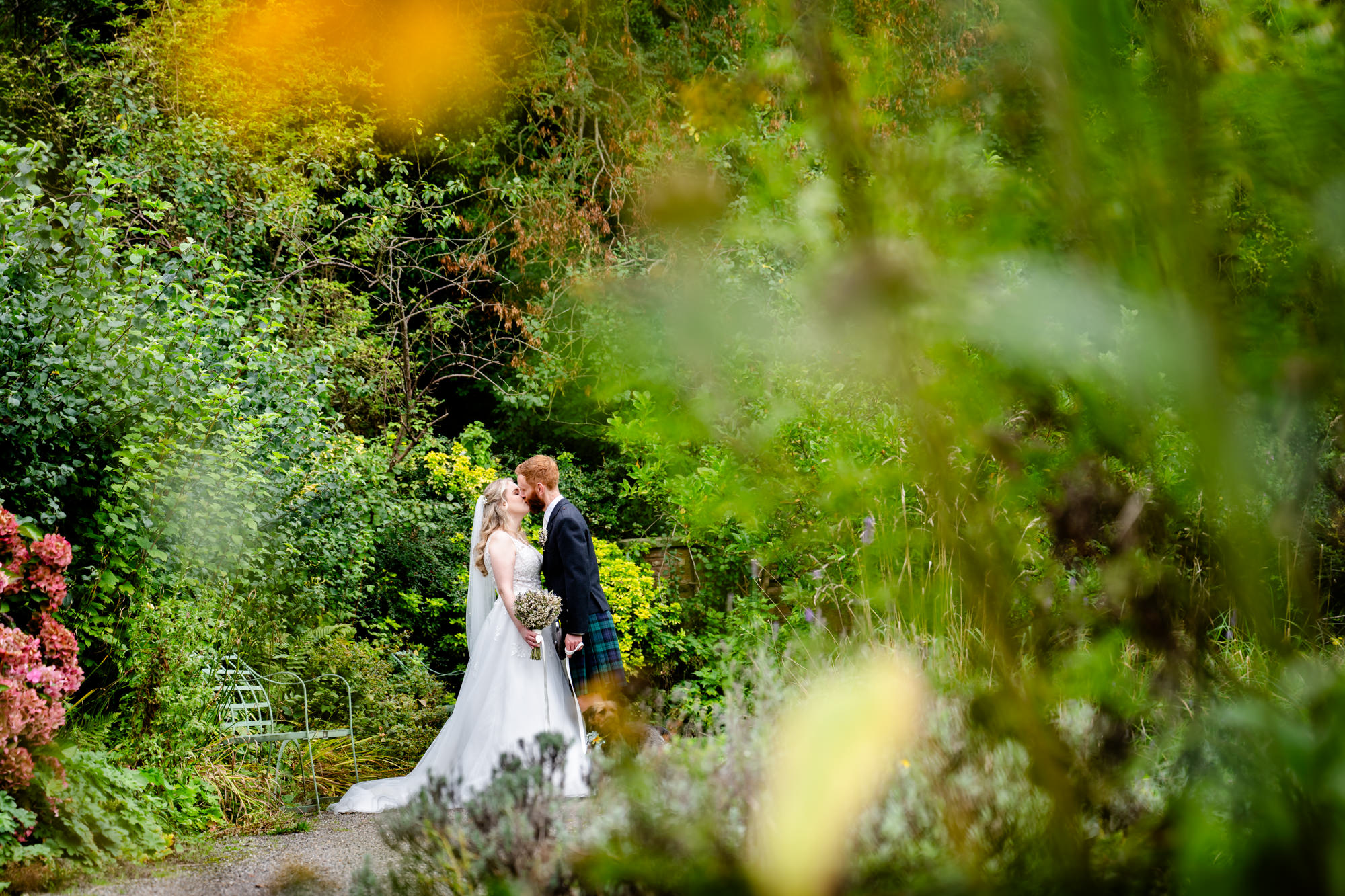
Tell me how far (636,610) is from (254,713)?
291 centimetres

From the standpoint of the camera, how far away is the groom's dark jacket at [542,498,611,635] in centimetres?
550

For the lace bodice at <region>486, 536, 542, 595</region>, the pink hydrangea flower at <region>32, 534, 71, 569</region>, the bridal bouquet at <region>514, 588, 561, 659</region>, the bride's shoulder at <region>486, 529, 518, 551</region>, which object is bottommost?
the bridal bouquet at <region>514, 588, 561, 659</region>

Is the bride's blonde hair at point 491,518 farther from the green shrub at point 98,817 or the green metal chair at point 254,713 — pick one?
the green shrub at point 98,817

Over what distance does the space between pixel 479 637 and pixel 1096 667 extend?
5.22 meters

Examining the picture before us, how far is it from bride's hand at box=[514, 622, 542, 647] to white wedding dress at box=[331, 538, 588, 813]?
9 centimetres

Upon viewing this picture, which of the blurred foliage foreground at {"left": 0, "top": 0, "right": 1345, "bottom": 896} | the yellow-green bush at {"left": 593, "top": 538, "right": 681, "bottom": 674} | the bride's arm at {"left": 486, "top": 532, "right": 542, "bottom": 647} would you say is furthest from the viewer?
the yellow-green bush at {"left": 593, "top": 538, "right": 681, "bottom": 674}

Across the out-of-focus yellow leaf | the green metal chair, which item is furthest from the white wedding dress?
the out-of-focus yellow leaf

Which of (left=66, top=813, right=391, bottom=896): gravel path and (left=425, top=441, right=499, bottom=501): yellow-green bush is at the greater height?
(left=425, top=441, right=499, bottom=501): yellow-green bush

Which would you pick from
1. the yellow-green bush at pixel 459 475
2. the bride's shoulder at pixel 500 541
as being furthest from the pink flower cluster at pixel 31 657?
the yellow-green bush at pixel 459 475

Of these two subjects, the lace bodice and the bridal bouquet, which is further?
the lace bodice

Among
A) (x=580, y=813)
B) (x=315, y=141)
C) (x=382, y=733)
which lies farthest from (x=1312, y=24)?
(x=315, y=141)

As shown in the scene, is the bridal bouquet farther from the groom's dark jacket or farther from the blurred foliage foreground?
the blurred foliage foreground

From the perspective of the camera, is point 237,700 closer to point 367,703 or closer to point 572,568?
point 367,703

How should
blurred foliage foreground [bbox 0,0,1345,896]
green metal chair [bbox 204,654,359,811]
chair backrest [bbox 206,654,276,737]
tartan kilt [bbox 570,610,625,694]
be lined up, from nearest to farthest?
blurred foliage foreground [bbox 0,0,1345,896] → green metal chair [bbox 204,654,359,811] → chair backrest [bbox 206,654,276,737] → tartan kilt [bbox 570,610,625,694]
